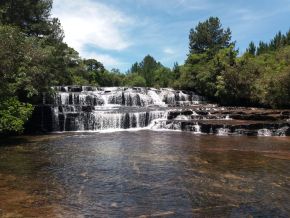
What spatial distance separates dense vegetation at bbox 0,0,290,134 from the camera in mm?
18266

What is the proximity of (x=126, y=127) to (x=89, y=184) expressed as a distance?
48.8 ft

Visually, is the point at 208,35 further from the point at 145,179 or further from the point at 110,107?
the point at 145,179

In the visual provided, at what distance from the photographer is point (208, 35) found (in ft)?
Answer: 190

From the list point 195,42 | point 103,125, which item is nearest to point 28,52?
point 103,125

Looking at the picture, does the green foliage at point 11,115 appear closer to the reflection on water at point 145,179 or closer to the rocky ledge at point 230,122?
the reflection on water at point 145,179

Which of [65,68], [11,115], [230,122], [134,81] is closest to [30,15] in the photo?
[65,68]

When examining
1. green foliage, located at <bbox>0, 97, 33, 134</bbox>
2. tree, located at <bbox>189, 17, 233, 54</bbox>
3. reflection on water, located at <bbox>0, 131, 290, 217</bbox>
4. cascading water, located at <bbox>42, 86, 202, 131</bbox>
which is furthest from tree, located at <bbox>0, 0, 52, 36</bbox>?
tree, located at <bbox>189, 17, 233, 54</bbox>

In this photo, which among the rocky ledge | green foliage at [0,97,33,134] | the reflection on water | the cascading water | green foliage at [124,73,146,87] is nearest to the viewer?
the reflection on water

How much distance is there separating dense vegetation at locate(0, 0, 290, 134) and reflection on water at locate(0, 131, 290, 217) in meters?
3.53

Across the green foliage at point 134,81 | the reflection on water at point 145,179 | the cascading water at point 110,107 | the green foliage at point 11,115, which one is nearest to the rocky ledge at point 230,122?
the cascading water at point 110,107

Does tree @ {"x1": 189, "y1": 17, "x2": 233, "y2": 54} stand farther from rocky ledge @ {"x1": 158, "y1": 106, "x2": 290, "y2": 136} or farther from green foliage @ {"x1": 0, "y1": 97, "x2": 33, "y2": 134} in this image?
green foliage @ {"x1": 0, "y1": 97, "x2": 33, "y2": 134}

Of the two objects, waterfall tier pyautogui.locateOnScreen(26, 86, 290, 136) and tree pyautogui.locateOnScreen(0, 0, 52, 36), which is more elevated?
tree pyautogui.locateOnScreen(0, 0, 52, 36)

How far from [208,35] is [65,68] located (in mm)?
30668

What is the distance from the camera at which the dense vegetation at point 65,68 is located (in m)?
18.3
